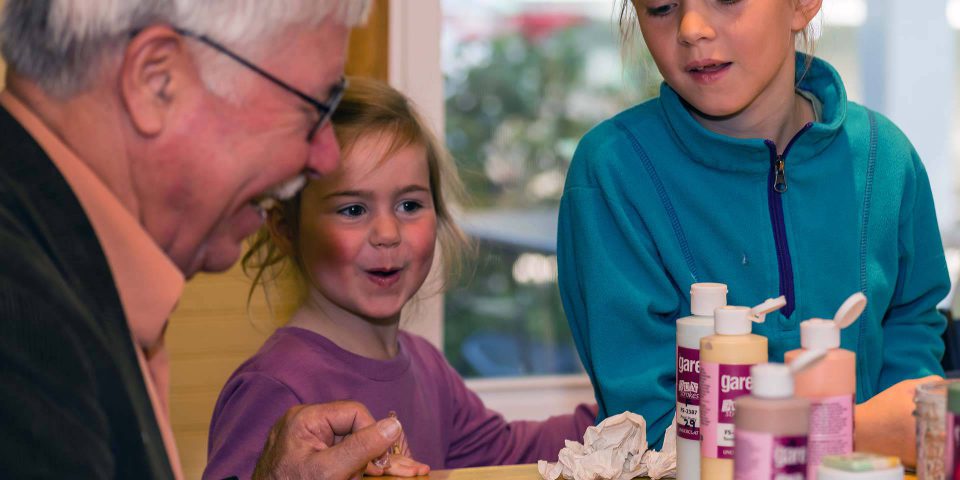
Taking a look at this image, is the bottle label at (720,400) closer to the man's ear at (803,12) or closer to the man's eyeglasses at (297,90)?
the man's eyeglasses at (297,90)

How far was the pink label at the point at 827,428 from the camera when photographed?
1.02m

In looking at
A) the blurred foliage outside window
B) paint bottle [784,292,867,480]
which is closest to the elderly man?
paint bottle [784,292,867,480]

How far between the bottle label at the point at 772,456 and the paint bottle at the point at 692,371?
222 millimetres

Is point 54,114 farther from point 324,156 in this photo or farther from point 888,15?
point 888,15

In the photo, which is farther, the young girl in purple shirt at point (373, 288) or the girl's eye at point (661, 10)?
the young girl in purple shirt at point (373, 288)

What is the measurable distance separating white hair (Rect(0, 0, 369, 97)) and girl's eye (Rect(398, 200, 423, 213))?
911 millimetres

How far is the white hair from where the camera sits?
95 cm

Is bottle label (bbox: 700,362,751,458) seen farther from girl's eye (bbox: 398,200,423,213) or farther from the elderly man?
girl's eye (bbox: 398,200,423,213)

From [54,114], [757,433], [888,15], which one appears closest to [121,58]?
[54,114]

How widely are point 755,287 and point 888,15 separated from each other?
5.93ft

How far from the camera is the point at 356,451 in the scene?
4.42 feet

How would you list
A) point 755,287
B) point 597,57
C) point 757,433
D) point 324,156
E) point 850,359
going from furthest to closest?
point 597,57, point 755,287, point 324,156, point 850,359, point 757,433

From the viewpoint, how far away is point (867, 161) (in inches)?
65.5

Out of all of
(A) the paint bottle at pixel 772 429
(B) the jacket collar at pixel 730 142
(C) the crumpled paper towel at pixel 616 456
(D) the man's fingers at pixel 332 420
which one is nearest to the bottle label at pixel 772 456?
(A) the paint bottle at pixel 772 429
